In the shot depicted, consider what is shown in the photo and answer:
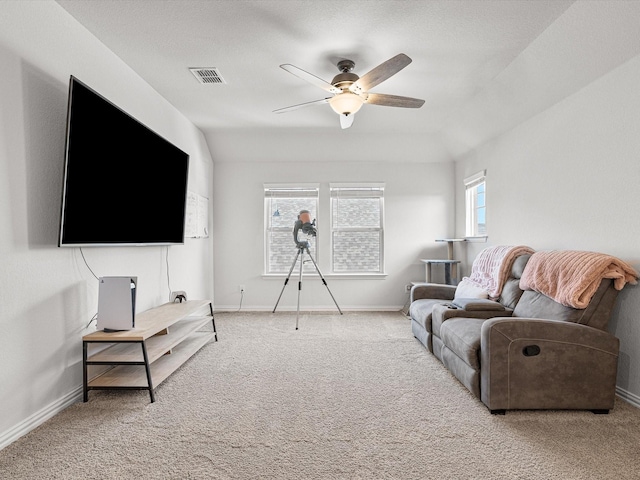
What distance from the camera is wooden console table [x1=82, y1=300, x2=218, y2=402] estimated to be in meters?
2.43

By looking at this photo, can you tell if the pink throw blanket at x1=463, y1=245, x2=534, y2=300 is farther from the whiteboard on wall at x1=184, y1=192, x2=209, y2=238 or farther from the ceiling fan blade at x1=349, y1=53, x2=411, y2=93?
the whiteboard on wall at x1=184, y1=192, x2=209, y2=238

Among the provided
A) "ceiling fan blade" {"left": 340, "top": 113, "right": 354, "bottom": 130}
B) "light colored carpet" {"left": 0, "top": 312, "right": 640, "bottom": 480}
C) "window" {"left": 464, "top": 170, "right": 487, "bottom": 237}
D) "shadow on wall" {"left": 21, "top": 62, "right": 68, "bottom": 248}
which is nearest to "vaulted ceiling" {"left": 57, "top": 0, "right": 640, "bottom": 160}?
"ceiling fan blade" {"left": 340, "top": 113, "right": 354, "bottom": 130}

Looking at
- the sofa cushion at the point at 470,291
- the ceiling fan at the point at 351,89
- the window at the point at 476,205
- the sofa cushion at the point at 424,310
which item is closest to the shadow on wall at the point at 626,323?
the sofa cushion at the point at 470,291

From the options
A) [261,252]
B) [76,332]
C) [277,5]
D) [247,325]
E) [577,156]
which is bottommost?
[247,325]

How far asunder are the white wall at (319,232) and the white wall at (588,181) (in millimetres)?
1642

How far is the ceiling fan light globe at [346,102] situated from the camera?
9.76 ft

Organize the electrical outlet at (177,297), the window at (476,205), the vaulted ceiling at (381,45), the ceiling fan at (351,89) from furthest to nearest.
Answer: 1. the window at (476,205)
2. the electrical outlet at (177,297)
3. the ceiling fan at (351,89)
4. the vaulted ceiling at (381,45)

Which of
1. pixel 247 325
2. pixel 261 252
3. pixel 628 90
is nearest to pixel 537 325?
pixel 628 90

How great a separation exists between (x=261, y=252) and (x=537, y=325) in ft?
13.1

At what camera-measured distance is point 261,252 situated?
559 centimetres

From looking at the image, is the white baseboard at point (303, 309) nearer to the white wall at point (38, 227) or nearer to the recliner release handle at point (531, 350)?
the white wall at point (38, 227)

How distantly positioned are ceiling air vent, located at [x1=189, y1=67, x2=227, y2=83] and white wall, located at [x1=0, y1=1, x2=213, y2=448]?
689mm

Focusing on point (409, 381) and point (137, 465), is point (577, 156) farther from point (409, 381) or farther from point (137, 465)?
point (137, 465)

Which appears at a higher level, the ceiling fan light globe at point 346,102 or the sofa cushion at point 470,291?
the ceiling fan light globe at point 346,102
